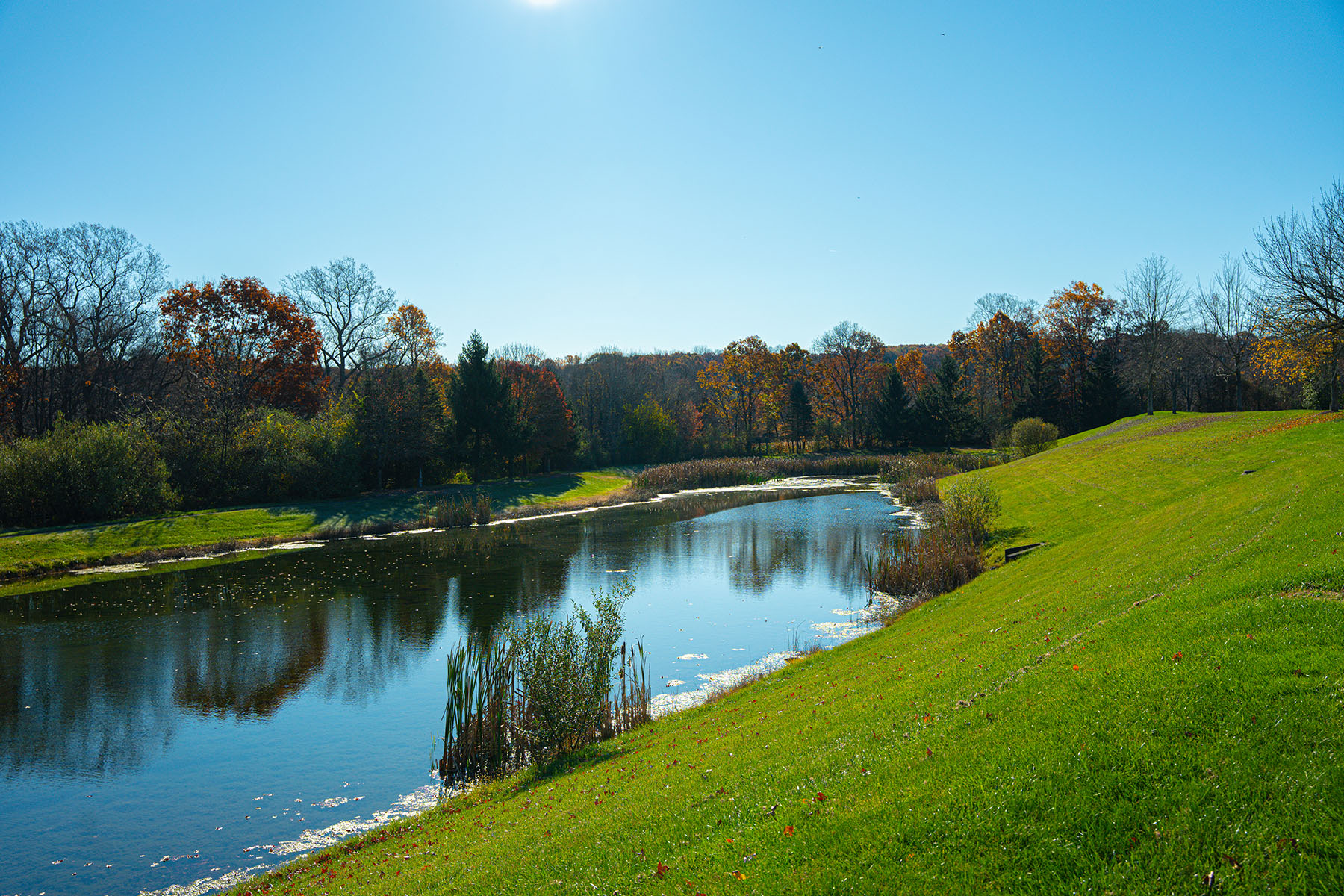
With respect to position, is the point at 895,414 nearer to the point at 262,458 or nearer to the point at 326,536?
the point at 326,536

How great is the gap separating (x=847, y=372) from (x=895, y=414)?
11795 mm

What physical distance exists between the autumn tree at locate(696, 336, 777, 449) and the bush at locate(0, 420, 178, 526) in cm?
5357

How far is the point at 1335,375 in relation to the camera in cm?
3269

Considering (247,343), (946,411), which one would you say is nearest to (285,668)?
(247,343)

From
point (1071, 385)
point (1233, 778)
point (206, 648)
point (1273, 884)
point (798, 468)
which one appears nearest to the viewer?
point (1273, 884)

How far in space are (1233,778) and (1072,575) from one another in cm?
988

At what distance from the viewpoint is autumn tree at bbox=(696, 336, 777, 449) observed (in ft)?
254


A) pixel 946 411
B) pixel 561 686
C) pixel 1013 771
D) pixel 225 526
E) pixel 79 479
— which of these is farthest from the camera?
pixel 946 411

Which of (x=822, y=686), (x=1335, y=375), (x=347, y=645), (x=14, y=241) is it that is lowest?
(x=347, y=645)

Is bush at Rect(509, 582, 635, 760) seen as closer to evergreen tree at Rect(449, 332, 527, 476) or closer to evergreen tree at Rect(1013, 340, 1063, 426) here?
evergreen tree at Rect(449, 332, 527, 476)

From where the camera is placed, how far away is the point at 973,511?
939 inches

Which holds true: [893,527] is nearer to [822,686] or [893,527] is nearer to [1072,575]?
[1072,575]

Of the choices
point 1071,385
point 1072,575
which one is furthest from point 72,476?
point 1071,385

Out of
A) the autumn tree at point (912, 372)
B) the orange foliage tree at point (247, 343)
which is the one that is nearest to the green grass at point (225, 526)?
the orange foliage tree at point (247, 343)
